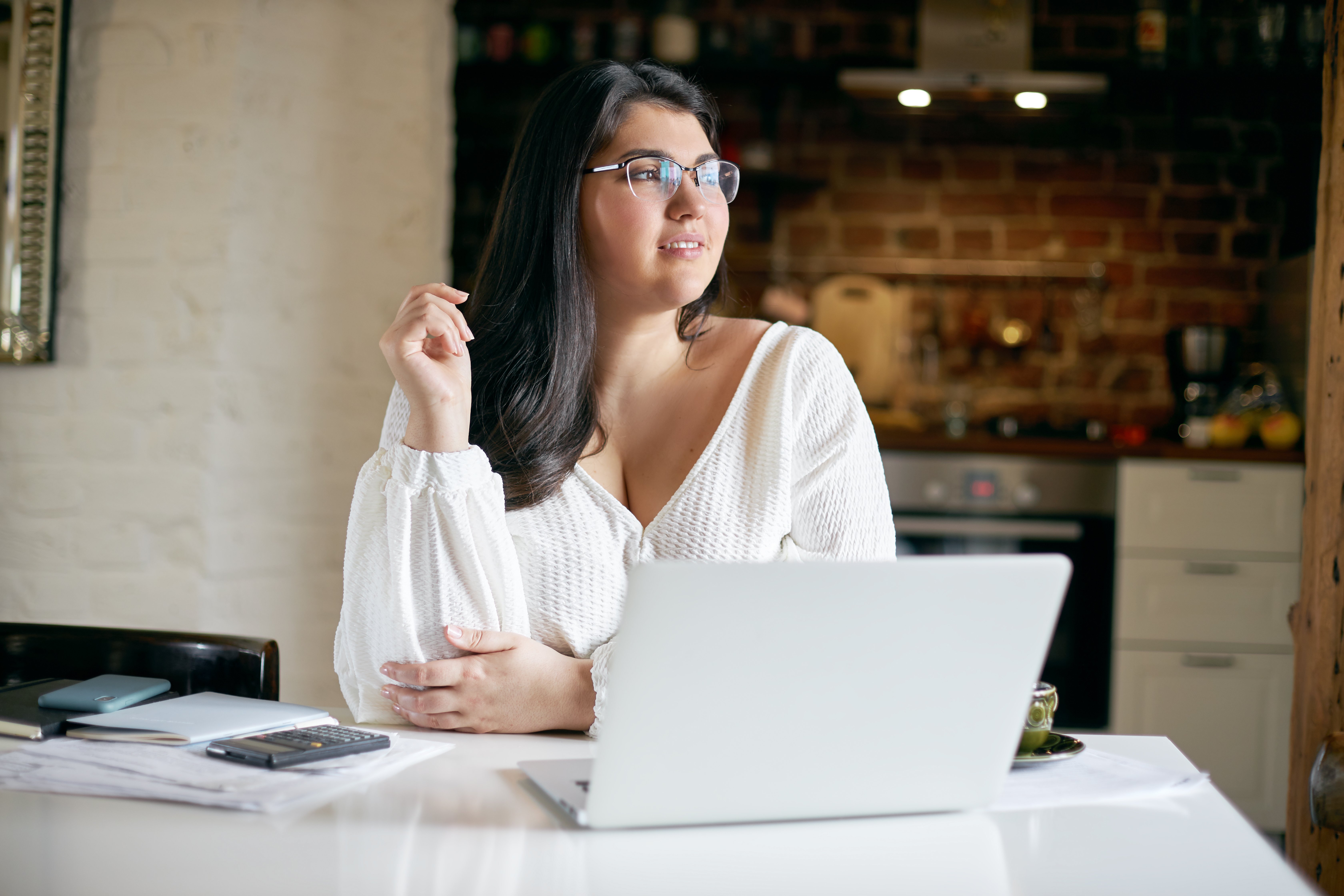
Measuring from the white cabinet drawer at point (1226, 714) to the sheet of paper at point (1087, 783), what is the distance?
6.95 ft

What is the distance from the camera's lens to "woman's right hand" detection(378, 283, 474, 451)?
1.15 metres

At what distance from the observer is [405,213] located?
9.35 feet

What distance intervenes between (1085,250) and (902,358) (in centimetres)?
66

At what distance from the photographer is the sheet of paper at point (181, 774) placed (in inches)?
30.1

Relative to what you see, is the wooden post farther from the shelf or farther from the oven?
the shelf

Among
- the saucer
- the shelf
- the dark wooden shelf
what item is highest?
the shelf

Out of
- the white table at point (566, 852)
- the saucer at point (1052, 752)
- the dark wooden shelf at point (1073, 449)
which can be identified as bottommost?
the white table at point (566, 852)

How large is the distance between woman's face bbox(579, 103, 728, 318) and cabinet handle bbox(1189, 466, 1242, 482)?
2.01m

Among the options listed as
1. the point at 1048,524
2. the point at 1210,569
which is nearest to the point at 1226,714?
the point at 1210,569

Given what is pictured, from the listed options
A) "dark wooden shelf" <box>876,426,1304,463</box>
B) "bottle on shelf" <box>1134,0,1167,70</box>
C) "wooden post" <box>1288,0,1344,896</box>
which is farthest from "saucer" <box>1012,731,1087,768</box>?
"bottle on shelf" <box>1134,0,1167,70</box>

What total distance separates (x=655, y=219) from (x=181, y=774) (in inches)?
32.0

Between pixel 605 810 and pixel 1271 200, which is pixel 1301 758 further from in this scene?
pixel 1271 200

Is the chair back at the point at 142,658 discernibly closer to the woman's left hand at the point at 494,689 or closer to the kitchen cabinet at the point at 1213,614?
the woman's left hand at the point at 494,689

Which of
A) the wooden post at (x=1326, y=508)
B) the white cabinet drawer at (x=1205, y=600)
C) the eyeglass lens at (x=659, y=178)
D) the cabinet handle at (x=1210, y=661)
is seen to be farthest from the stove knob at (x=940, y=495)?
the eyeglass lens at (x=659, y=178)
